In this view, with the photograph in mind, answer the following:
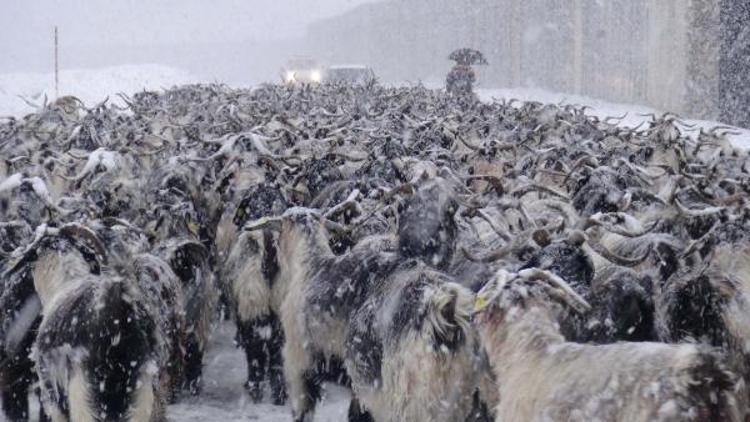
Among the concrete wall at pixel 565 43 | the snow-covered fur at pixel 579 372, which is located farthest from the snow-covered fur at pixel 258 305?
the concrete wall at pixel 565 43

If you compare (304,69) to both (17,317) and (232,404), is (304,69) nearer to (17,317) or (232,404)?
(232,404)

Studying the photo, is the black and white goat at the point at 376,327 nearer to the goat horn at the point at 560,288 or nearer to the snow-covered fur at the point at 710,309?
the goat horn at the point at 560,288

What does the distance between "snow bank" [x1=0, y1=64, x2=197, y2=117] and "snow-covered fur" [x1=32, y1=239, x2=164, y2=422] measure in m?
20.9

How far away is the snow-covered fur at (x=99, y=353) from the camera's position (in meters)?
3.73

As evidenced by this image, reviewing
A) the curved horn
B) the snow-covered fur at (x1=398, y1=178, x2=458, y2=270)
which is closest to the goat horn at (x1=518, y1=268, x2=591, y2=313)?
the snow-covered fur at (x1=398, y1=178, x2=458, y2=270)

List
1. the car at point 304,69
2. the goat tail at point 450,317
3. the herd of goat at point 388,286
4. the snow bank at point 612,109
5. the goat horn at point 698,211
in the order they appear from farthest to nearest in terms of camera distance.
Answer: the car at point 304,69, the snow bank at point 612,109, the goat horn at point 698,211, the goat tail at point 450,317, the herd of goat at point 388,286

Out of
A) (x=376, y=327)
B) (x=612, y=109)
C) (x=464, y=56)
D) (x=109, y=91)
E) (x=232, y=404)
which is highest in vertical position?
(x=109, y=91)

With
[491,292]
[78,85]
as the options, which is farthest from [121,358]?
[78,85]

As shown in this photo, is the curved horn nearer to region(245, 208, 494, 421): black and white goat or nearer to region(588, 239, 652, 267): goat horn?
region(245, 208, 494, 421): black and white goat

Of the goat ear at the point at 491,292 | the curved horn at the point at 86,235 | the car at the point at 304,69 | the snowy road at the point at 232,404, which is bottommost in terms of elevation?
the snowy road at the point at 232,404

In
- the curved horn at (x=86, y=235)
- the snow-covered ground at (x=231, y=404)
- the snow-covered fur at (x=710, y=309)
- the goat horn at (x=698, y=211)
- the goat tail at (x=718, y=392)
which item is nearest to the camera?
the goat tail at (x=718, y=392)

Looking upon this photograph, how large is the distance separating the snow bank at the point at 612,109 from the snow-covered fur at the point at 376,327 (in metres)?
7.49

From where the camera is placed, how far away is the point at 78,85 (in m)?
36.5

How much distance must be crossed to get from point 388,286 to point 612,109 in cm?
2159
